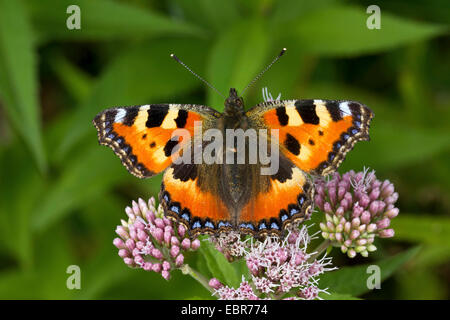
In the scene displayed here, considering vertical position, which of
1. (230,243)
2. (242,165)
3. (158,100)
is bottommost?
(230,243)

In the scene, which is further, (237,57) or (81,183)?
(81,183)

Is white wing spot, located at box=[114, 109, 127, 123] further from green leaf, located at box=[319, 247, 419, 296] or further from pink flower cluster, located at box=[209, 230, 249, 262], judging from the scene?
green leaf, located at box=[319, 247, 419, 296]

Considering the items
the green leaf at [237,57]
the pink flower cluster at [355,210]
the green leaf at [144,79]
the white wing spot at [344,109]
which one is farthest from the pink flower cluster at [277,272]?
the green leaf at [144,79]

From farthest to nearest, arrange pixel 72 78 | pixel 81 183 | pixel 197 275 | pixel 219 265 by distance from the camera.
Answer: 1. pixel 72 78
2. pixel 81 183
3. pixel 197 275
4. pixel 219 265

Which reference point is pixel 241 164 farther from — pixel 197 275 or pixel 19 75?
pixel 19 75

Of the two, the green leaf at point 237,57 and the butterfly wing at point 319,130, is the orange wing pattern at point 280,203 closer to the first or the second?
the butterfly wing at point 319,130

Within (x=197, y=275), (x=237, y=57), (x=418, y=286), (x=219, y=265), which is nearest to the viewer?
(x=219, y=265)

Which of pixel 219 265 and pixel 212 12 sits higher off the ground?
pixel 212 12

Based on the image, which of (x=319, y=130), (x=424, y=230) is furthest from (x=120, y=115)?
(x=424, y=230)
